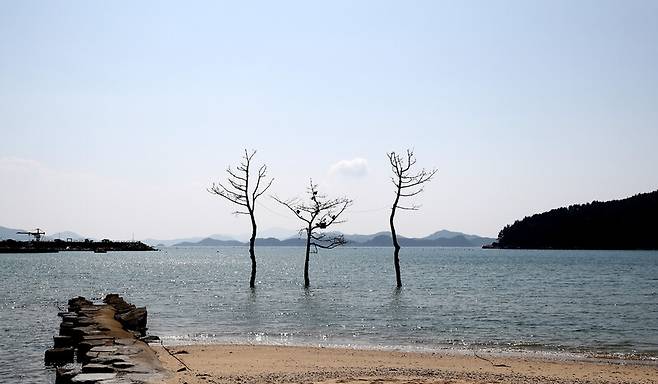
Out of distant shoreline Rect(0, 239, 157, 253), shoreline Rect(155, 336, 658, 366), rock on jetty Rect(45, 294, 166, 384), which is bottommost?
shoreline Rect(155, 336, 658, 366)

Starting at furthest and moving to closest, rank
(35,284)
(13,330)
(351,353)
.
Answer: (35,284), (13,330), (351,353)

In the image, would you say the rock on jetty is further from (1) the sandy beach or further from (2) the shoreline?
(2) the shoreline

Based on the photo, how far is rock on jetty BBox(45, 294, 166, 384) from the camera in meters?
13.7

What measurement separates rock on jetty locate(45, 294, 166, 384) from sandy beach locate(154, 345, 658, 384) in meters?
0.79

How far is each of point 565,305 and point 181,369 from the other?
27.7 m

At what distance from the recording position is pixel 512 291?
46.7 m

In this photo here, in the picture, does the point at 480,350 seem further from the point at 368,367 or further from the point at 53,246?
the point at 53,246

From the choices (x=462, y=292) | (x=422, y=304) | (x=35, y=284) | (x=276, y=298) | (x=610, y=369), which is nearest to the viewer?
(x=610, y=369)

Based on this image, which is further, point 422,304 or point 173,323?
point 422,304

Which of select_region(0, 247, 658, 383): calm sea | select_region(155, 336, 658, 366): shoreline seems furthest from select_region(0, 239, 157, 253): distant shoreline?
select_region(155, 336, 658, 366): shoreline

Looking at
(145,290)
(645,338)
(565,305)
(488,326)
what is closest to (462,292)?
(565,305)

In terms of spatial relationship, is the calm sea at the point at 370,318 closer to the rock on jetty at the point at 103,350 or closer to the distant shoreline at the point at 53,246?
the rock on jetty at the point at 103,350

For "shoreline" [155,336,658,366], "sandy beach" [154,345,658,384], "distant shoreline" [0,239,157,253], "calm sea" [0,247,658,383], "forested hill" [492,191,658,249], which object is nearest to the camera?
"sandy beach" [154,345,658,384]

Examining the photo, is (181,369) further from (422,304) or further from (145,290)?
(145,290)
